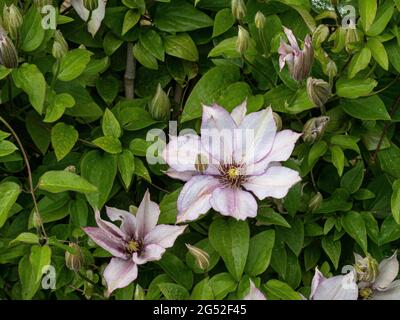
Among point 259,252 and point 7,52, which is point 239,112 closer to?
point 259,252

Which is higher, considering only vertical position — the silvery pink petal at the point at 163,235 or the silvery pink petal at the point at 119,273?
the silvery pink petal at the point at 163,235

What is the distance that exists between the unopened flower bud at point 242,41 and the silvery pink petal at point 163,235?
0.25 metres

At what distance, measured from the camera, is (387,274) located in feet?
3.57

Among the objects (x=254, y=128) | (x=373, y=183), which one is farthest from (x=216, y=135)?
(x=373, y=183)

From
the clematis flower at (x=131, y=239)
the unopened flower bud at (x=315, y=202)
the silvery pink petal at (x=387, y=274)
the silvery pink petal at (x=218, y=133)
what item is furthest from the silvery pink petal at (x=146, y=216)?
the silvery pink petal at (x=387, y=274)

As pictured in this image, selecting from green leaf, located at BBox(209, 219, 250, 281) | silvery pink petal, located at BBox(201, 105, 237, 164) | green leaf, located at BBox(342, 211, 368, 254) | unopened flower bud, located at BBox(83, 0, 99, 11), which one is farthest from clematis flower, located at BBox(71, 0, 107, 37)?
green leaf, located at BBox(342, 211, 368, 254)

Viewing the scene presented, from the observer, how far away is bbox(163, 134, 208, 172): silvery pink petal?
3.23 ft

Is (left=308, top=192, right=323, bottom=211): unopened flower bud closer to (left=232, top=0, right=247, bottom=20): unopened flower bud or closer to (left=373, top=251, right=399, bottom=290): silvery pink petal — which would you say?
(left=373, top=251, right=399, bottom=290): silvery pink petal

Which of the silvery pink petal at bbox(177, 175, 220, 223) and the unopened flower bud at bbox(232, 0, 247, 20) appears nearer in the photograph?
the silvery pink petal at bbox(177, 175, 220, 223)

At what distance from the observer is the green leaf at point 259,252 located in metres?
1.04

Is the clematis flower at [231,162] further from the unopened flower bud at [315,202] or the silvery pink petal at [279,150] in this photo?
the unopened flower bud at [315,202]

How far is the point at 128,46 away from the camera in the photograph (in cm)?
120

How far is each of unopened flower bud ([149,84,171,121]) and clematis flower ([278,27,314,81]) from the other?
18cm

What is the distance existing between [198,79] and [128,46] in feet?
0.40
